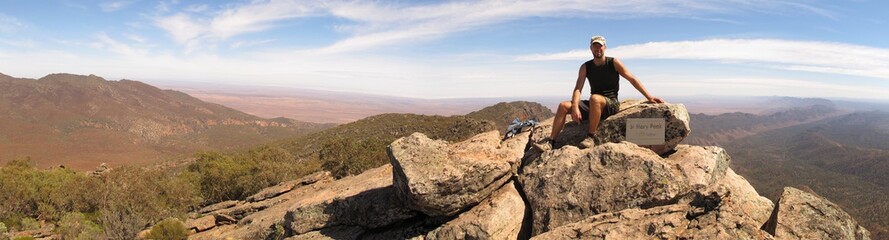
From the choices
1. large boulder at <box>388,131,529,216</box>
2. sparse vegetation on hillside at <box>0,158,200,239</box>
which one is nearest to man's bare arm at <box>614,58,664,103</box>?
large boulder at <box>388,131,529,216</box>

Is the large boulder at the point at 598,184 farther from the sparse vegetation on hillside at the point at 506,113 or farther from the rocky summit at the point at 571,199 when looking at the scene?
the sparse vegetation on hillside at the point at 506,113

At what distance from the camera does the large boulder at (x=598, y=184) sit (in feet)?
32.6

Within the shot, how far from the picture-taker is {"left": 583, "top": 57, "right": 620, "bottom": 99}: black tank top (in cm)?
1188

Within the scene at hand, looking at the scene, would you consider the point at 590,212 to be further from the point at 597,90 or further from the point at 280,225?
the point at 280,225

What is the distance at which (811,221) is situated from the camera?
25.5 ft

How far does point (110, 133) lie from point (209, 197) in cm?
16519

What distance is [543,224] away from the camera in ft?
33.0

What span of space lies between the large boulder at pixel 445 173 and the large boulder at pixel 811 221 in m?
5.80

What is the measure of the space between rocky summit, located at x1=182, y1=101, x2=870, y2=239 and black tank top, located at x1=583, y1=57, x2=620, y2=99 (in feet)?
2.91

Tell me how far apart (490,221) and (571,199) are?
1.97m

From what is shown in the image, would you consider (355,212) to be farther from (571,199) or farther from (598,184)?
(598,184)

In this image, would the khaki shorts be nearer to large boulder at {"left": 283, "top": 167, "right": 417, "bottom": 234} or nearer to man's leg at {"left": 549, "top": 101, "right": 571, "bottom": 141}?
man's leg at {"left": 549, "top": 101, "right": 571, "bottom": 141}

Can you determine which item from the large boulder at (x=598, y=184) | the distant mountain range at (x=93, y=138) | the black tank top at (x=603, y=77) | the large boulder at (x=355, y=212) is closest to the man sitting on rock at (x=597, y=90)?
the black tank top at (x=603, y=77)

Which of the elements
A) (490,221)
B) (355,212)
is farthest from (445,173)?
(355,212)
